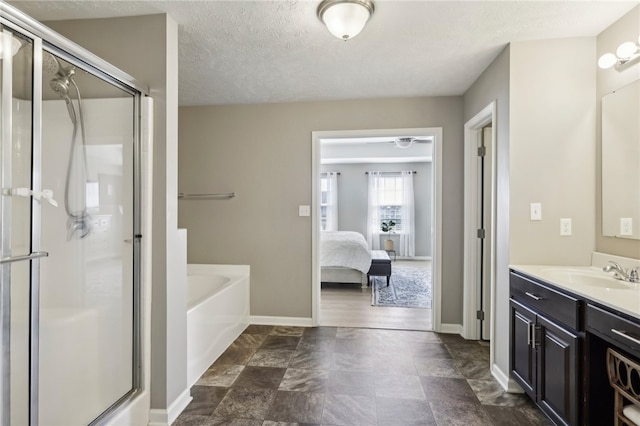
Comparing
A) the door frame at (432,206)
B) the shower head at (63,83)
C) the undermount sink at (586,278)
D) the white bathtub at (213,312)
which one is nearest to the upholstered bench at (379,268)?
the door frame at (432,206)

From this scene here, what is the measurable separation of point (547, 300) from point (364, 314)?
7.49ft

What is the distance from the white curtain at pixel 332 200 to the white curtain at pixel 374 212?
2.84 feet

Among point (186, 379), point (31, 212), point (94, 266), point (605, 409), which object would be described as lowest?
point (186, 379)

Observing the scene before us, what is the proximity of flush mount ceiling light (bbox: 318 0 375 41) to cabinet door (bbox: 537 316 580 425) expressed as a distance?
200cm

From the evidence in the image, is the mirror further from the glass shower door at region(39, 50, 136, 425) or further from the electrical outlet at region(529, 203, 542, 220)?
the glass shower door at region(39, 50, 136, 425)

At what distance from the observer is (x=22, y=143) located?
1.33m

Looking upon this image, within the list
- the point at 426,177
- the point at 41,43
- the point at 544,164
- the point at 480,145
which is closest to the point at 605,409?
the point at 544,164

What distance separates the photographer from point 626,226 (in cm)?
190

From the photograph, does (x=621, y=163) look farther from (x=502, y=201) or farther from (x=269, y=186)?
(x=269, y=186)

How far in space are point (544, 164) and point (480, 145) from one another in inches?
38.1

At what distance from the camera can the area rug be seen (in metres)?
4.29

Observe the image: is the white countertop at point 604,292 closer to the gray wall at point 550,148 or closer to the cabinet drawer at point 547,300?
the cabinet drawer at point 547,300

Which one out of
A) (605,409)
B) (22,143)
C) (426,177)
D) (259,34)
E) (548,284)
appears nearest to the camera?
(22,143)

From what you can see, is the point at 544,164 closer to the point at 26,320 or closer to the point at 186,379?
the point at 186,379
